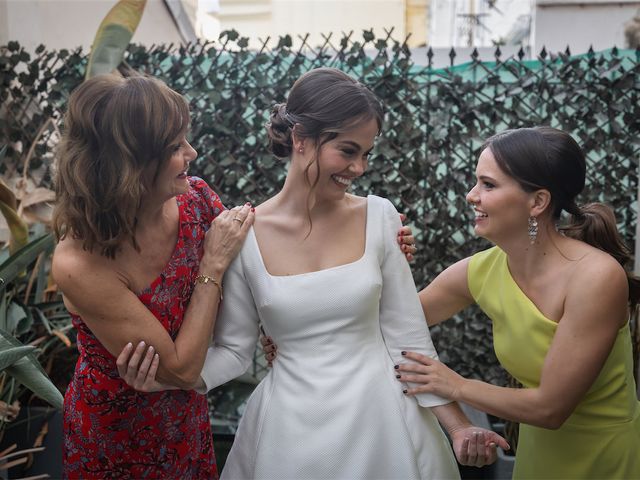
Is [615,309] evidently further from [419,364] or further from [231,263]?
[231,263]

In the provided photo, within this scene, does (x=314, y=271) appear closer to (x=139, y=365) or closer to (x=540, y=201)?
(x=139, y=365)

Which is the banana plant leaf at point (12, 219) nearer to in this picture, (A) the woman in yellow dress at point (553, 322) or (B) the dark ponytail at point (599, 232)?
(A) the woman in yellow dress at point (553, 322)

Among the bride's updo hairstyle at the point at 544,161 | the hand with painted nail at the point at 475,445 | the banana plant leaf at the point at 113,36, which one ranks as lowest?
the hand with painted nail at the point at 475,445

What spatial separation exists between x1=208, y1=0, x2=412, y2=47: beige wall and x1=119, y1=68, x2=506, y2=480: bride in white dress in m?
13.2

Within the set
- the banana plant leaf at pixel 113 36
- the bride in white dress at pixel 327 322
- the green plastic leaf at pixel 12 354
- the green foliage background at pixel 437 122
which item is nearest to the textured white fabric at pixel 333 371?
the bride in white dress at pixel 327 322

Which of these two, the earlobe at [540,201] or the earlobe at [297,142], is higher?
the earlobe at [297,142]

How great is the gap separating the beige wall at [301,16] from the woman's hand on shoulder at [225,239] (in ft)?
43.3

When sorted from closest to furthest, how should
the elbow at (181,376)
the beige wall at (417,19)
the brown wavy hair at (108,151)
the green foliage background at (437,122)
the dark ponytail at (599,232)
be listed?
1. the brown wavy hair at (108,151)
2. the elbow at (181,376)
3. the dark ponytail at (599,232)
4. the green foliage background at (437,122)
5. the beige wall at (417,19)

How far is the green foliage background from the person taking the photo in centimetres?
406

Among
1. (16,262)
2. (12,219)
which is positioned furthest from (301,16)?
(16,262)

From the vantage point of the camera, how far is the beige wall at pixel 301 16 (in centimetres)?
1478

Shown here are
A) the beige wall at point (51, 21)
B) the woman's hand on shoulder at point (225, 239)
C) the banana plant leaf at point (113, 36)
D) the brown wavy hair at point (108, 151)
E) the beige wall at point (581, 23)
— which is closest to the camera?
the brown wavy hair at point (108, 151)

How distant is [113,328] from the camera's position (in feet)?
6.35

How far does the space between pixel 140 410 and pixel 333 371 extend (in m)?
0.63
